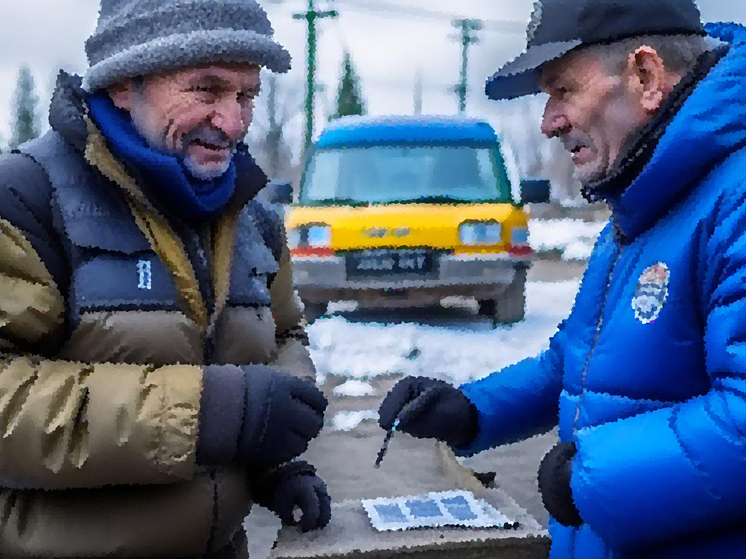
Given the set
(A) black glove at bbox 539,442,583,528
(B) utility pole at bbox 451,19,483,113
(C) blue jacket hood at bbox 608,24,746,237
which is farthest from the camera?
(B) utility pole at bbox 451,19,483,113

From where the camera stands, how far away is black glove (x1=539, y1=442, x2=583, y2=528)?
159 cm

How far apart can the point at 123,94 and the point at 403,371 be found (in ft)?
17.9

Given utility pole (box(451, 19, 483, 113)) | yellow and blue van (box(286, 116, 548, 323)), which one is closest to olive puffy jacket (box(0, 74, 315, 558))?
yellow and blue van (box(286, 116, 548, 323))

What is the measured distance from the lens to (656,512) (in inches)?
54.8

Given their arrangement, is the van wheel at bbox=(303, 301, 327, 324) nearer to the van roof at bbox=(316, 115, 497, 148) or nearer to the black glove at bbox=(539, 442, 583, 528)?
the van roof at bbox=(316, 115, 497, 148)

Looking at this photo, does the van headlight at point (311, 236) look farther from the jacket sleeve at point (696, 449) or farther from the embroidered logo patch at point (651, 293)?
the jacket sleeve at point (696, 449)

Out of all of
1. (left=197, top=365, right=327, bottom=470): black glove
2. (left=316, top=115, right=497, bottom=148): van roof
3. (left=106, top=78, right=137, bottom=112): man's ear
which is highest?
(left=106, top=78, right=137, bottom=112): man's ear

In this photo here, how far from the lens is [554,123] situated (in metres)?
1.81

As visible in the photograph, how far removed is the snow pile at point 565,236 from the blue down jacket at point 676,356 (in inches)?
693

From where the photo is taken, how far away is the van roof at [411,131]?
9.39 meters

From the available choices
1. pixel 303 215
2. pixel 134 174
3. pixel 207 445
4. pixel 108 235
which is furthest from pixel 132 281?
pixel 303 215

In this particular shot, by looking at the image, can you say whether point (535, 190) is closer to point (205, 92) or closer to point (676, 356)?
point (205, 92)

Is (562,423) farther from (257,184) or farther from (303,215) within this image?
(303,215)

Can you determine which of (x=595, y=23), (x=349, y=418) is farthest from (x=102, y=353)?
(x=349, y=418)
